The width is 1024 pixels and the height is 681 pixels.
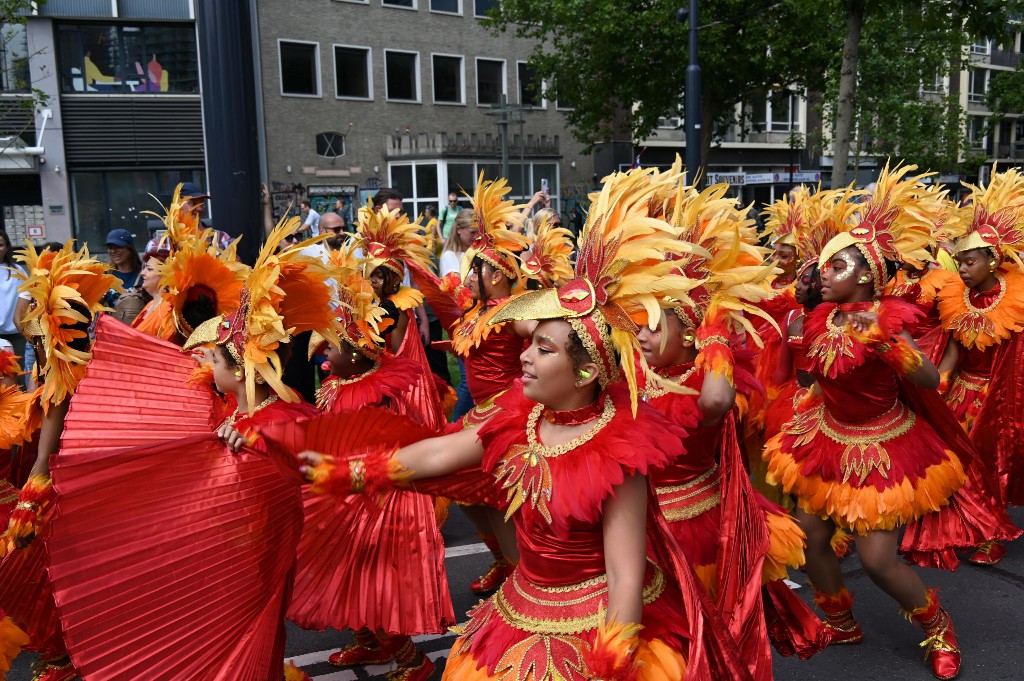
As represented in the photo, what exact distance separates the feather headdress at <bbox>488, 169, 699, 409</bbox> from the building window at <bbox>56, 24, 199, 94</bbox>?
24.4m

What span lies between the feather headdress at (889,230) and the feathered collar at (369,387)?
2.29 m

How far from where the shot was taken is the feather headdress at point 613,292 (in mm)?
2488

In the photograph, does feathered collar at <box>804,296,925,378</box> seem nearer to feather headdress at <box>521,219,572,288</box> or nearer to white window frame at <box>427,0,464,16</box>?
feather headdress at <box>521,219,572,288</box>

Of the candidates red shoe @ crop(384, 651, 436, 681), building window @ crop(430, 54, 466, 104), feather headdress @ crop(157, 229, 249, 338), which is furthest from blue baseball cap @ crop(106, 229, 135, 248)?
building window @ crop(430, 54, 466, 104)

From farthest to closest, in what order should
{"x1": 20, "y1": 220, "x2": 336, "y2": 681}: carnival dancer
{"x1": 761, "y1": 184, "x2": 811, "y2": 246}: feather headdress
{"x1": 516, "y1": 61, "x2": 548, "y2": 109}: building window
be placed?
{"x1": 516, "y1": 61, "x2": 548, "y2": 109}: building window
{"x1": 761, "y1": 184, "x2": 811, "y2": 246}: feather headdress
{"x1": 20, "y1": 220, "x2": 336, "y2": 681}: carnival dancer

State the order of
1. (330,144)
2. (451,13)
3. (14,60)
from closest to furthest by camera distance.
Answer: (14,60) < (330,144) < (451,13)

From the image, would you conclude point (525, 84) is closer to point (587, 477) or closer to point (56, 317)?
point (56, 317)

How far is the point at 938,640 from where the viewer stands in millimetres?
4289

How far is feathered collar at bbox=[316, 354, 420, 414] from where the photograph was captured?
4.88 meters

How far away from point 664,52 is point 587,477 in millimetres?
20788

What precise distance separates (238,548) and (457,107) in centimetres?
2847

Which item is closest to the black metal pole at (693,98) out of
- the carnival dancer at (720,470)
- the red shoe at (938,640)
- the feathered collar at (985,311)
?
the feathered collar at (985,311)

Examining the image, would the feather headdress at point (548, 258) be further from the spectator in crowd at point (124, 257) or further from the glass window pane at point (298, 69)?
the glass window pane at point (298, 69)

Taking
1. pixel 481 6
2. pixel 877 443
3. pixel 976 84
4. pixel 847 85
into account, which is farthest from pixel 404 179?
pixel 976 84
